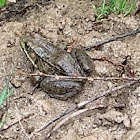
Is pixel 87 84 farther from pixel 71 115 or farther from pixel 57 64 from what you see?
pixel 71 115

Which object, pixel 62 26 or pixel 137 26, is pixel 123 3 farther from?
pixel 62 26

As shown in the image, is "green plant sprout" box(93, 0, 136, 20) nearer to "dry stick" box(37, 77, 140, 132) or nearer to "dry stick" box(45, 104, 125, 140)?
"dry stick" box(37, 77, 140, 132)

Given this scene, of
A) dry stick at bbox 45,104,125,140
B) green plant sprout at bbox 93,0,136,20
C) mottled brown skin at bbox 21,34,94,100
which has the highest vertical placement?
green plant sprout at bbox 93,0,136,20

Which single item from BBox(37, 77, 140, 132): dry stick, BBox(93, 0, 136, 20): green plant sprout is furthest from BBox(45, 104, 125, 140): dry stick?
BBox(93, 0, 136, 20): green plant sprout

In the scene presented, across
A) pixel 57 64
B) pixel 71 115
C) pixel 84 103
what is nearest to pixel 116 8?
pixel 57 64

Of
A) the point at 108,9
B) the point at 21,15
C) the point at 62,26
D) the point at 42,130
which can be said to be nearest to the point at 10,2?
the point at 21,15

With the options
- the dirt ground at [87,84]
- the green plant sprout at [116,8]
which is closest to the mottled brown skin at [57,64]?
the dirt ground at [87,84]

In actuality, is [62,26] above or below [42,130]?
above
